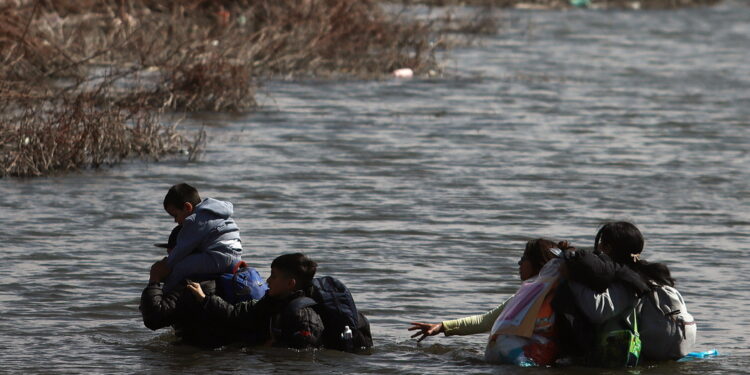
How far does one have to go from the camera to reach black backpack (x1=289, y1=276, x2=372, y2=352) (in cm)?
852

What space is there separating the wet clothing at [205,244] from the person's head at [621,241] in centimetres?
192

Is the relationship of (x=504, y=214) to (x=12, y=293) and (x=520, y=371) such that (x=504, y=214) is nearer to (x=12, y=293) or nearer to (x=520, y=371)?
(x=12, y=293)

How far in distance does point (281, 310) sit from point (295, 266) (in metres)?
0.28

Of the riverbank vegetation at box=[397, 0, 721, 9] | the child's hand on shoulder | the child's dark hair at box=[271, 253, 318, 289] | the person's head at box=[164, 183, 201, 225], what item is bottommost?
the riverbank vegetation at box=[397, 0, 721, 9]

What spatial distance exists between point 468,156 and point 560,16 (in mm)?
28462

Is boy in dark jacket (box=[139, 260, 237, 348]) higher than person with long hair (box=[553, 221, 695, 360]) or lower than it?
lower

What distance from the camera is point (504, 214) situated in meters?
14.1

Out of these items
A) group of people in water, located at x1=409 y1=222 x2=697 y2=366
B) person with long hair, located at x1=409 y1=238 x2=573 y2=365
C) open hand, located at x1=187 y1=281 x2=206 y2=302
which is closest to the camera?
group of people in water, located at x1=409 y1=222 x2=697 y2=366

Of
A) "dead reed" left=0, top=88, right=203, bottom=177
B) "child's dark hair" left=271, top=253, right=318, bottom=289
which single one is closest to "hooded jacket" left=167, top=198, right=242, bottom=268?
"child's dark hair" left=271, top=253, right=318, bottom=289

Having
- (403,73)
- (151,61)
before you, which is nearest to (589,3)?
(403,73)

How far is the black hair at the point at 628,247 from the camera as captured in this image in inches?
319

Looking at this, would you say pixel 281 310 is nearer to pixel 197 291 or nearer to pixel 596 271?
pixel 197 291

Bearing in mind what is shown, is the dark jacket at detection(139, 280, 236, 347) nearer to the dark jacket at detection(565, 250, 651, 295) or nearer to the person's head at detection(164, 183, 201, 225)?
the person's head at detection(164, 183, 201, 225)

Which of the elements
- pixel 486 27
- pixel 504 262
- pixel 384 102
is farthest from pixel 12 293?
pixel 486 27
